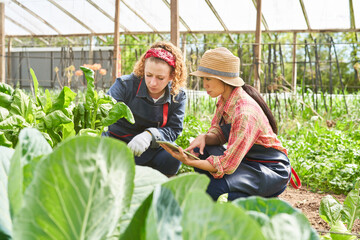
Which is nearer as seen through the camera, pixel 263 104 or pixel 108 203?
pixel 108 203

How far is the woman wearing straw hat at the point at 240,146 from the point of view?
2014 mm

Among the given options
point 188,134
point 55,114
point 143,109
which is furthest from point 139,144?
point 188,134

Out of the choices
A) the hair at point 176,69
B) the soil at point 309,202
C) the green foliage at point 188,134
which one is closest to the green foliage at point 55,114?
the hair at point 176,69

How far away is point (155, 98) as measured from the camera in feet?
9.01

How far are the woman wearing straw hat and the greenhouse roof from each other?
5.81 metres

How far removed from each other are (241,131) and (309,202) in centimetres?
129

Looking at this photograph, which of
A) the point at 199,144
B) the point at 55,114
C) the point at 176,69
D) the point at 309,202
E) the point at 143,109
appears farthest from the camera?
the point at 309,202

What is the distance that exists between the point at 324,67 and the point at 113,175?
19523mm

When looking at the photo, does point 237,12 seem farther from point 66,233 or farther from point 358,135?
point 66,233

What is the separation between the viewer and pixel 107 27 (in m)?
10.0

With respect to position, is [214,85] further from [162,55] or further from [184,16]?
[184,16]

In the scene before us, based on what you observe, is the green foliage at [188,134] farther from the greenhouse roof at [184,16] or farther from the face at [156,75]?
the greenhouse roof at [184,16]

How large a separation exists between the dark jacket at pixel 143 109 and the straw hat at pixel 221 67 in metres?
0.57

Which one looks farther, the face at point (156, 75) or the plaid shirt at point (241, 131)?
the face at point (156, 75)
